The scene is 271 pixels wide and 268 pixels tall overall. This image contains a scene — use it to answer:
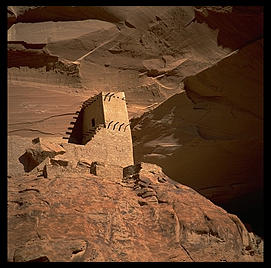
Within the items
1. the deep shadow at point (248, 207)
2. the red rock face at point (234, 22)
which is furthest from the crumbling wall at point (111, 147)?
the deep shadow at point (248, 207)

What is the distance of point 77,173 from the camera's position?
1112cm

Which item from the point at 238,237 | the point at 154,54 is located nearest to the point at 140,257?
the point at 238,237

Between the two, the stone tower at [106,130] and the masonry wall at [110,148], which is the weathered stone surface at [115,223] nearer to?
the masonry wall at [110,148]

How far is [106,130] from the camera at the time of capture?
43.4ft

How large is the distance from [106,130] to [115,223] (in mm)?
3867

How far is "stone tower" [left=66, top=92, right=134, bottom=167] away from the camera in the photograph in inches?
509

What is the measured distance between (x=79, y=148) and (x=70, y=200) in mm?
2624

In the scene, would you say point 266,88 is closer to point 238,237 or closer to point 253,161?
point 253,161

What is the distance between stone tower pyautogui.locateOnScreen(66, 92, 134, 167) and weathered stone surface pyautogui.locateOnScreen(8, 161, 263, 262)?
1600 millimetres

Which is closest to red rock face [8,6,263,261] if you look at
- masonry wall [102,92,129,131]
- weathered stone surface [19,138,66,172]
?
weathered stone surface [19,138,66,172]

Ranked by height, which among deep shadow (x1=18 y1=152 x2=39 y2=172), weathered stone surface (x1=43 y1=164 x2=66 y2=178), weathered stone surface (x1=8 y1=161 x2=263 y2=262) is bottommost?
weathered stone surface (x1=8 y1=161 x2=263 y2=262)

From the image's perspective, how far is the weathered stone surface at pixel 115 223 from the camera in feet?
29.2

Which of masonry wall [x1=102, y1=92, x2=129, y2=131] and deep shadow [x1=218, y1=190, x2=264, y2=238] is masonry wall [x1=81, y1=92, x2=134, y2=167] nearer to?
masonry wall [x1=102, y1=92, x2=129, y2=131]

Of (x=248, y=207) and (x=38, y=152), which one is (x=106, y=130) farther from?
(x=248, y=207)
